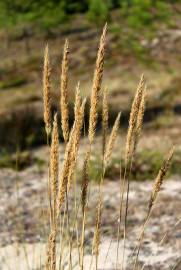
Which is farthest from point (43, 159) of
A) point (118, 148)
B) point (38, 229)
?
point (38, 229)

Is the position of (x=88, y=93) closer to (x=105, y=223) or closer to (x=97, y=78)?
(x=105, y=223)

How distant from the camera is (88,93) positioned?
9.94 m

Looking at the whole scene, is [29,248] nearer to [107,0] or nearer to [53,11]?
[107,0]

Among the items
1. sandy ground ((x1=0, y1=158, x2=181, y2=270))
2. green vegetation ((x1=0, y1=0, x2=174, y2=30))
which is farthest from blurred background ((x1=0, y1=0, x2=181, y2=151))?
sandy ground ((x1=0, y1=158, x2=181, y2=270))

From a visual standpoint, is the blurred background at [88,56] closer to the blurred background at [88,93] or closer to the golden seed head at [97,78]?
the blurred background at [88,93]

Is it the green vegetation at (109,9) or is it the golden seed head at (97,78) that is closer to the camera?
the golden seed head at (97,78)

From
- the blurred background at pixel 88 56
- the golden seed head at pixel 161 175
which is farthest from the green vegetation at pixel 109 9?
the golden seed head at pixel 161 175

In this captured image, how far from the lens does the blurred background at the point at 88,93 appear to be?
217 inches

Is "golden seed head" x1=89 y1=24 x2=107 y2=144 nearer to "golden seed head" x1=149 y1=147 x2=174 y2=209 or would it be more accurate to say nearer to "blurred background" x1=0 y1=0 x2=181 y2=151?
"golden seed head" x1=149 y1=147 x2=174 y2=209

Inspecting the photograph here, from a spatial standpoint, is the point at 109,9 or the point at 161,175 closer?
the point at 161,175

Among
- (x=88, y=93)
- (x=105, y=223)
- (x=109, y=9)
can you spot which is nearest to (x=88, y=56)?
(x=88, y=93)

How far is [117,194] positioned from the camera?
230 inches

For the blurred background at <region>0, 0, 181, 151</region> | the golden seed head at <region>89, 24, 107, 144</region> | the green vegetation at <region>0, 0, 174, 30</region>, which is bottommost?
the blurred background at <region>0, 0, 181, 151</region>

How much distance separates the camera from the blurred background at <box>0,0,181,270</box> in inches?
217
